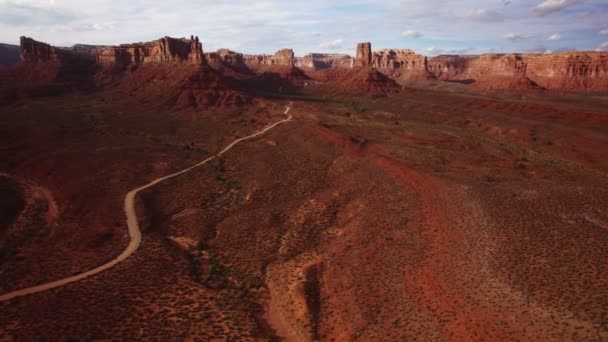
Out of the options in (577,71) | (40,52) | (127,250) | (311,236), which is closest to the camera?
(127,250)

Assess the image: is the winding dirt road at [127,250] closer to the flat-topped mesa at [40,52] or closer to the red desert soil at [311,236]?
the red desert soil at [311,236]

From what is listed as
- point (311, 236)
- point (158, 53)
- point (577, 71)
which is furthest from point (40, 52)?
point (577, 71)

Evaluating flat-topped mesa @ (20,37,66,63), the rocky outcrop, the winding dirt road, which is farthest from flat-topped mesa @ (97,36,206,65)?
the rocky outcrop

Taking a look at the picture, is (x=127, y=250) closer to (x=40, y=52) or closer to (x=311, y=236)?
(x=311, y=236)

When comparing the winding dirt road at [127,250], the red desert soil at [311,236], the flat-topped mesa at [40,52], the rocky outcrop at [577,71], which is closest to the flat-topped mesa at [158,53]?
the flat-topped mesa at [40,52]

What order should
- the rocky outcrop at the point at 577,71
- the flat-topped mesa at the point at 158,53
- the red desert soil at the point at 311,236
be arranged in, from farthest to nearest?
the rocky outcrop at the point at 577,71 → the flat-topped mesa at the point at 158,53 → the red desert soil at the point at 311,236

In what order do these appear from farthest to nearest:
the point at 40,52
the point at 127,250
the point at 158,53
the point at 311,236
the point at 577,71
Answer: the point at 577,71
the point at 40,52
the point at 158,53
the point at 311,236
the point at 127,250

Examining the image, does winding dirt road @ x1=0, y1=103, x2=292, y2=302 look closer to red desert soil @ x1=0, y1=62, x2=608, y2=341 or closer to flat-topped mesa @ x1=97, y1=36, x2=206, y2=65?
red desert soil @ x1=0, y1=62, x2=608, y2=341
